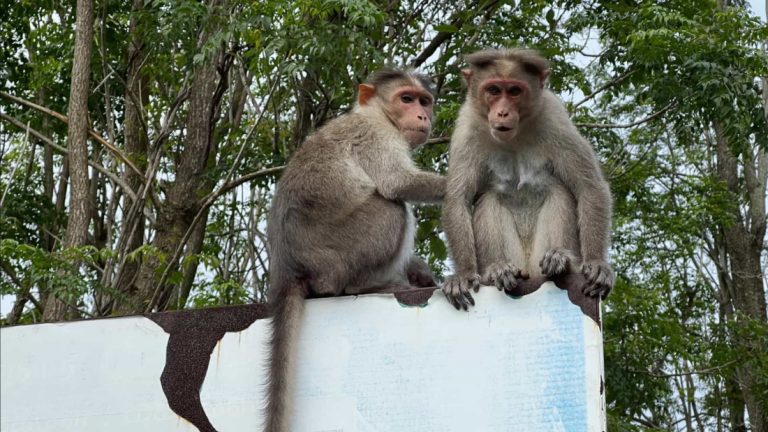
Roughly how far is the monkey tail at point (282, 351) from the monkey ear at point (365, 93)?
1528 mm

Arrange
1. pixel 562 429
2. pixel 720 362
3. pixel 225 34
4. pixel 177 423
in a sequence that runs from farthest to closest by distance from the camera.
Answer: pixel 720 362 → pixel 225 34 → pixel 177 423 → pixel 562 429

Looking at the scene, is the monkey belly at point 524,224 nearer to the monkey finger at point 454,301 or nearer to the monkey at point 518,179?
the monkey at point 518,179

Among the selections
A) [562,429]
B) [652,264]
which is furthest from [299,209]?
[652,264]

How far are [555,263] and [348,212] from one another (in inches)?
52.9

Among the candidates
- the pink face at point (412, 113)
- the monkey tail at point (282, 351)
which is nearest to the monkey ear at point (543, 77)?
the pink face at point (412, 113)

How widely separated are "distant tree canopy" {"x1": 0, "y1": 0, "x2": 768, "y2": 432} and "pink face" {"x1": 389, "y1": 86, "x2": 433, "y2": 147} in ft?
5.50

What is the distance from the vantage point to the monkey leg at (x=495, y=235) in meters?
5.20

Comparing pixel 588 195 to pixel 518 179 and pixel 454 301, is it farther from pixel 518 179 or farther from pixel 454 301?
pixel 454 301

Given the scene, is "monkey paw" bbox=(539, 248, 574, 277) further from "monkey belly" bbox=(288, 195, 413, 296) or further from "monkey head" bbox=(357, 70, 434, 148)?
"monkey head" bbox=(357, 70, 434, 148)

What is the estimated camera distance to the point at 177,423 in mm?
4953

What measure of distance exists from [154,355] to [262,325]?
582mm

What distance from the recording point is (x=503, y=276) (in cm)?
471

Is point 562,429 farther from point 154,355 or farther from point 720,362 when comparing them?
point 720,362

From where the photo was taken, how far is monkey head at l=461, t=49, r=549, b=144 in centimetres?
516
